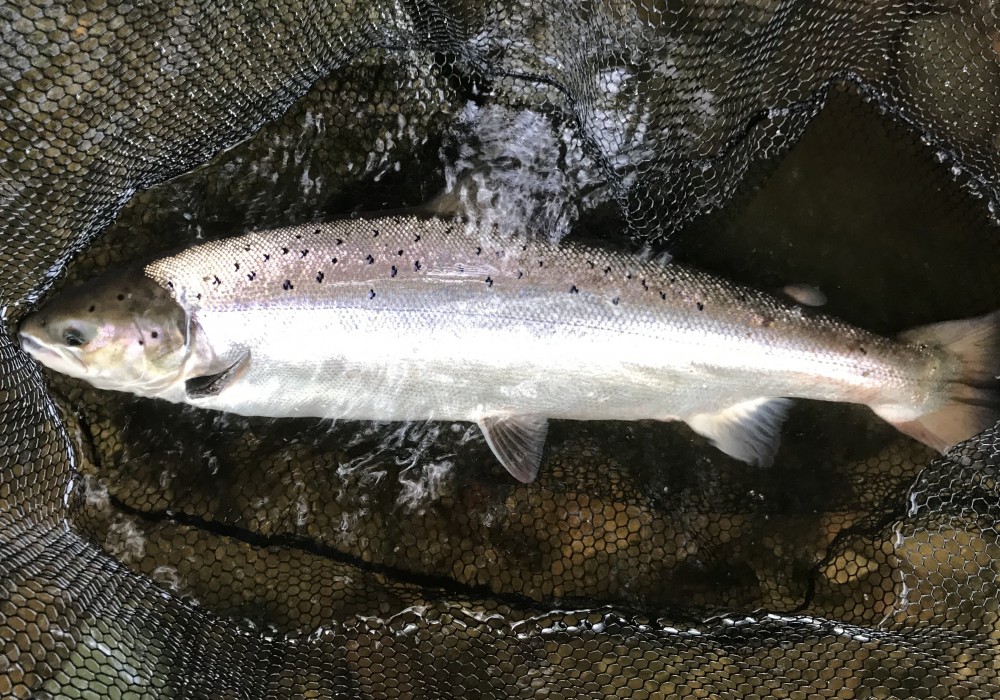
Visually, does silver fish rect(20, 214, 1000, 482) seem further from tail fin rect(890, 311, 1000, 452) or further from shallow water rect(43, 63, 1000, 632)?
shallow water rect(43, 63, 1000, 632)

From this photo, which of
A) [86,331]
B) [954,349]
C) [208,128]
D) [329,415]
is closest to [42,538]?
[86,331]

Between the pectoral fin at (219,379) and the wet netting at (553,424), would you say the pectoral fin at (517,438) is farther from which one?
the pectoral fin at (219,379)

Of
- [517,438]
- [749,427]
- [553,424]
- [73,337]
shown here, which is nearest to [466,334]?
[517,438]

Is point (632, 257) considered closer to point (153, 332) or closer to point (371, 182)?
point (371, 182)

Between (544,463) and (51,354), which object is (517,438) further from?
(51,354)

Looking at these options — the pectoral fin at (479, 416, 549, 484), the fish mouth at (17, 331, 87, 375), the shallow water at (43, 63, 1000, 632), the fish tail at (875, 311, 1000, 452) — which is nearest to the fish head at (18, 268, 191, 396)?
the fish mouth at (17, 331, 87, 375)
